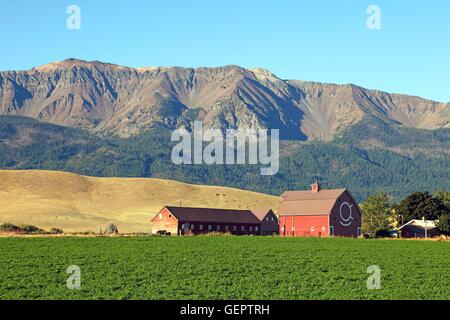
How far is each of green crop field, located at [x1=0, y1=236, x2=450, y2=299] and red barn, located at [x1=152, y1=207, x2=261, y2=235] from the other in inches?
2175

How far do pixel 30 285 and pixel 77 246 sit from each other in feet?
87.9

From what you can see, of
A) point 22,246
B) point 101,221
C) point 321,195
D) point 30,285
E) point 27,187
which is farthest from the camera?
point 27,187

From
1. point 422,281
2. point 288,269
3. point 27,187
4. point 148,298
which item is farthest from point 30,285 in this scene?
point 27,187

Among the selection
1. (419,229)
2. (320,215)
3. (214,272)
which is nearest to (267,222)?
(320,215)

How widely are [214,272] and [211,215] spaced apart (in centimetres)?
8460

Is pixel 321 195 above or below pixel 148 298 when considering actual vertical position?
above

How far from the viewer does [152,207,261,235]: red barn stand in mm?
124062

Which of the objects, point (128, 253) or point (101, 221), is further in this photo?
point (101, 221)

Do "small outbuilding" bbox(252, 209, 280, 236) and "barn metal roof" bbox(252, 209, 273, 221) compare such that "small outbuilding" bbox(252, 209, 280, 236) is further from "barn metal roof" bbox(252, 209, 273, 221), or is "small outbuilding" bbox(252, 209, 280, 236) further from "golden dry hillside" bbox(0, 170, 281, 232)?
"golden dry hillside" bbox(0, 170, 281, 232)

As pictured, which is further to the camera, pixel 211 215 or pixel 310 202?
pixel 211 215

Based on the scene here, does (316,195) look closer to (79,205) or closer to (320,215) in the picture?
(320,215)

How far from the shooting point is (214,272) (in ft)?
149

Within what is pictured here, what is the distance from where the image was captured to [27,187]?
628 ft
